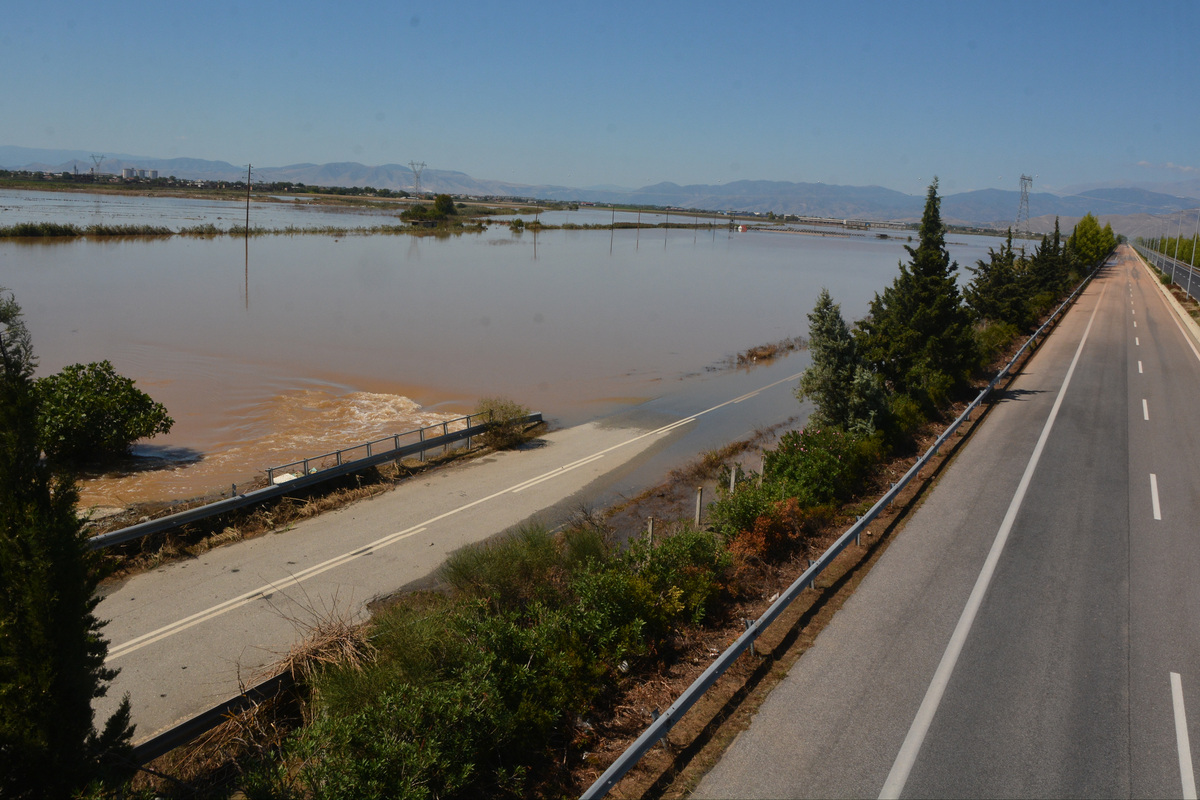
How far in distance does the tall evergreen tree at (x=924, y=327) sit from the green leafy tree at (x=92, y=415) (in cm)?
1892

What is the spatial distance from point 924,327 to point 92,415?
21.9 m

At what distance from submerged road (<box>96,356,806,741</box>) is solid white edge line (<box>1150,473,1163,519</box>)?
10.2m

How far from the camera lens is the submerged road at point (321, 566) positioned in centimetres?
944

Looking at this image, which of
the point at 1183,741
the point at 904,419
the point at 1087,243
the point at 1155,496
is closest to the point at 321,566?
the point at 1183,741

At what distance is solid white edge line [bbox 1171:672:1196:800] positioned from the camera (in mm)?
6137

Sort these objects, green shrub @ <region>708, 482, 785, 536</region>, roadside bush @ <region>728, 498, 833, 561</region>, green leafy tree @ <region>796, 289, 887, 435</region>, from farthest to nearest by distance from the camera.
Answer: green leafy tree @ <region>796, 289, 887, 435</region>
green shrub @ <region>708, 482, 785, 536</region>
roadside bush @ <region>728, 498, 833, 561</region>

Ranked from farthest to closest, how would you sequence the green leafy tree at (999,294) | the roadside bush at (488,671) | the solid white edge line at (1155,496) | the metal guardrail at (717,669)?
the green leafy tree at (999,294), the solid white edge line at (1155,496), the metal guardrail at (717,669), the roadside bush at (488,671)

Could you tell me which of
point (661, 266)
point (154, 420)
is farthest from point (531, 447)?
point (661, 266)

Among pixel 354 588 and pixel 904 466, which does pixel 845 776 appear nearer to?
pixel 354 588

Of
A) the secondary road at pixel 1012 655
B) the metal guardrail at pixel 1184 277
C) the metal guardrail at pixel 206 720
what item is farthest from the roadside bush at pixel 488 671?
the metal guardrail at pixel 1184 277

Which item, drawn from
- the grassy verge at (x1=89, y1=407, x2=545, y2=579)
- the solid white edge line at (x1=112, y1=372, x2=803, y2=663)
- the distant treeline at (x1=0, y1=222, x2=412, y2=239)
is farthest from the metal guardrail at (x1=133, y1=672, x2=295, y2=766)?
the distant treeline at (x1=0, y1=222, x2=412, y2=239)

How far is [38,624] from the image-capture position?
479 centimetres

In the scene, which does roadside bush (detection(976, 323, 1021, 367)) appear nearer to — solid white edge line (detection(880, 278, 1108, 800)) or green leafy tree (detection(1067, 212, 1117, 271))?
solid white edge line (detection(880, 278, 1108, 800))

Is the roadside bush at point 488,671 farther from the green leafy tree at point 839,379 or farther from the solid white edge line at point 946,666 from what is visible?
the green leafy tree at point 839,379
